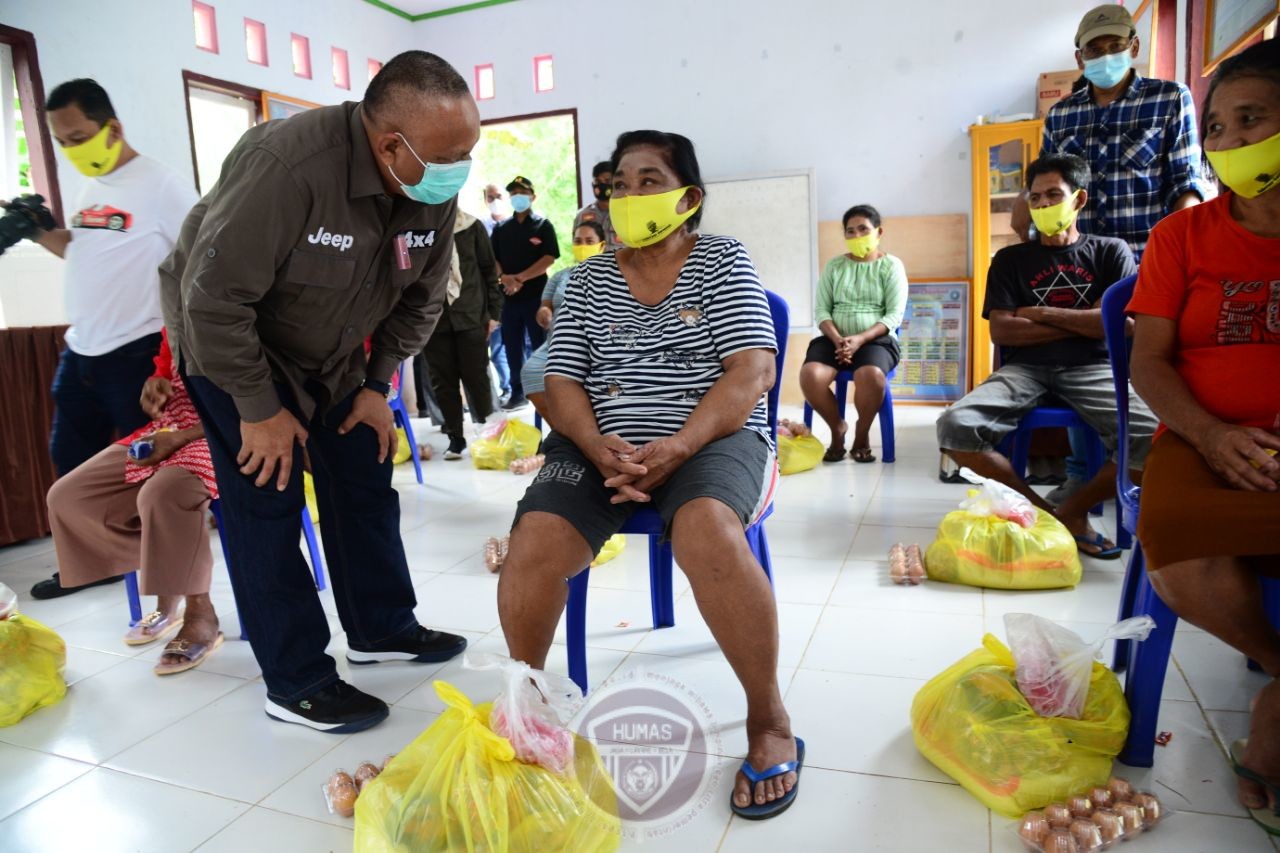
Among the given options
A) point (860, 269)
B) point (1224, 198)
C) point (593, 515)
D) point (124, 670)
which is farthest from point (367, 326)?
point (860, 269)

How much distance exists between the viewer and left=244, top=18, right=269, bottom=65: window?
211 inches

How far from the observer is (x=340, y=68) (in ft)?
20.1

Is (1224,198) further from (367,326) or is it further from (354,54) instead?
(354,54)

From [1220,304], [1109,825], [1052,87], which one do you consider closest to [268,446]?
[1109,825]

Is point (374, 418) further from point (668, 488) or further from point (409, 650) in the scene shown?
point (668, 488)

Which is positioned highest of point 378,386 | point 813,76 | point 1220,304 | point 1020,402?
point 813,76

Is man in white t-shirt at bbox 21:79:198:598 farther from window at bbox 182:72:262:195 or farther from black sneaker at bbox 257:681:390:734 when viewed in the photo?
window at bbox 182:72:262:195

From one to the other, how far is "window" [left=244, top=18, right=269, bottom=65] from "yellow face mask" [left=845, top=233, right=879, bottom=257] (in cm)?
403

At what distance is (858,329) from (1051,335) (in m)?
1.52

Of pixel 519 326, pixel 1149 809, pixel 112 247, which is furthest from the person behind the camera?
pixel 519 326

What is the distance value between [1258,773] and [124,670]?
2548 millimetres

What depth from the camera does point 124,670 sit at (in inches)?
87.1

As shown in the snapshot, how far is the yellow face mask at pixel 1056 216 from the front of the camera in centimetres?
273

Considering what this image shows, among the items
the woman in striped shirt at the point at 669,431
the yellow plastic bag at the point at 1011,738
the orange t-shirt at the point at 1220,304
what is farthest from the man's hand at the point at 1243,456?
the woman in striped shirt at the point at 669,431
